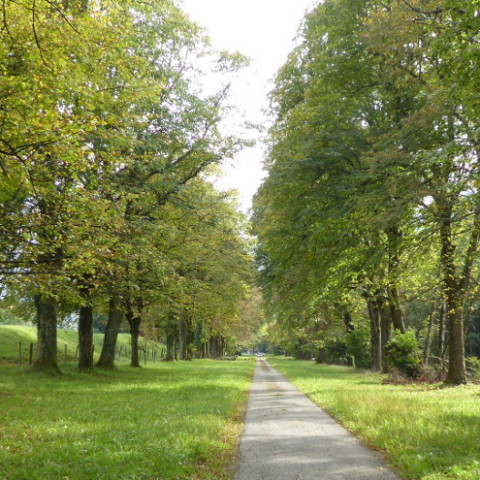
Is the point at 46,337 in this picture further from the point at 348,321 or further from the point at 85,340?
Answer: the point at 348,321

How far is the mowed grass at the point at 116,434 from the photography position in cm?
598

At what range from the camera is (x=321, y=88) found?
14625mm

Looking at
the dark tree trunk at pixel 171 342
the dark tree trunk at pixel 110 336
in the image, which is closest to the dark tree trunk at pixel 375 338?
the dark tree trunk at pixel 110 336

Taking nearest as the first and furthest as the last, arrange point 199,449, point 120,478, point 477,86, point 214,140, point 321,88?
point 120,478
point 199,449
point 477,86
point 321,88
point 214,140

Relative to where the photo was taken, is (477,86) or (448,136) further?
(448,136)

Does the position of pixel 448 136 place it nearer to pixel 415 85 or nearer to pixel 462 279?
pixel 415 85

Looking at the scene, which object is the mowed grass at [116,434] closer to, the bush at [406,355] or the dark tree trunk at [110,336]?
the dark tree trunk at [110,336]

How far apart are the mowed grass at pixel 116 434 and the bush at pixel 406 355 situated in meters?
10.2

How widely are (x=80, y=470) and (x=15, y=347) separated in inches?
1145

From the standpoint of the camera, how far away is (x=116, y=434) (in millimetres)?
8008

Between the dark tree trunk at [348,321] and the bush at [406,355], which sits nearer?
the bush at [406,355]

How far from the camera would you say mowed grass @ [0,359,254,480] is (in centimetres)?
598

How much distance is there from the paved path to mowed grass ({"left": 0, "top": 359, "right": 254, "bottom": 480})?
363 mm

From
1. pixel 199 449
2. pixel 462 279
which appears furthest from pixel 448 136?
pixel 199 449
